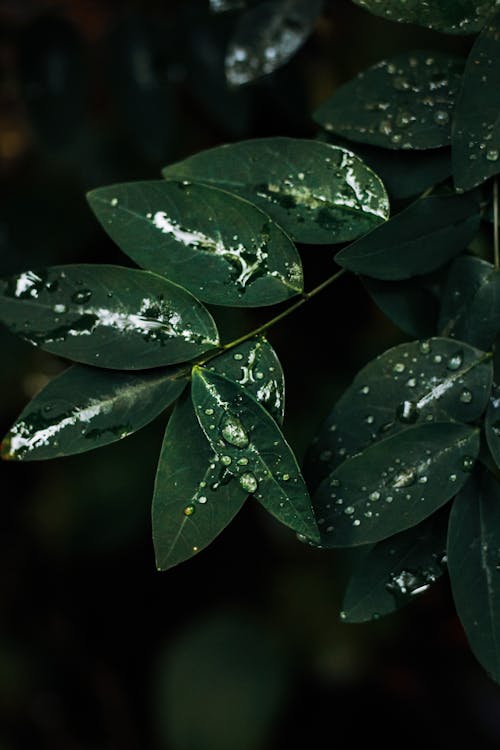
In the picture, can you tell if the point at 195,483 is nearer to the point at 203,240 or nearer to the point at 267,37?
the point at 203,240

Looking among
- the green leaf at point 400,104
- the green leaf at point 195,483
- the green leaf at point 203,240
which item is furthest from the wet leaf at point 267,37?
the green leaf at point 195,483

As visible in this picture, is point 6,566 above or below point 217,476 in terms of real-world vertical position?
below

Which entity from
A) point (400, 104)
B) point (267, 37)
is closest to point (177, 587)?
point (267, 37)

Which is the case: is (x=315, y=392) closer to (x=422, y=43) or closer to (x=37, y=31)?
(x=422, y=43)

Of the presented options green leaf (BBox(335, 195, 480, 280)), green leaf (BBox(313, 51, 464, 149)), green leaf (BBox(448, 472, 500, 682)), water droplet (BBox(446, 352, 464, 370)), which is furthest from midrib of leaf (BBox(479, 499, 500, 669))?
green leaf (BBox(313, 51, 464, 149))

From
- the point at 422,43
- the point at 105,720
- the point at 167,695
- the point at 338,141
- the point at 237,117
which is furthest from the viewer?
the point at 105,720

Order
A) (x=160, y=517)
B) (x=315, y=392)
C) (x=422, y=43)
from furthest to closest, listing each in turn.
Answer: (x=315, y=392)
(x=422, y=43)
(x=160, y=517)

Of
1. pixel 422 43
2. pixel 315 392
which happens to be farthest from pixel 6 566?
pixel 422 43
